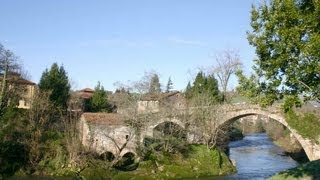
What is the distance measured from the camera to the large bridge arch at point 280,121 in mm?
39906

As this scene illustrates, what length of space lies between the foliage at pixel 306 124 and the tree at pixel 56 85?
86.5ft

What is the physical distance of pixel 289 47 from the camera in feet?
48.2

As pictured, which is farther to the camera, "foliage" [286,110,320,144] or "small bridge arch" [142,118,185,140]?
"foliage" [286,110,320,144]

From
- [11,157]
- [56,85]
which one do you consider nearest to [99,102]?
[56,85]

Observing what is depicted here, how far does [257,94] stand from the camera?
16266 mm

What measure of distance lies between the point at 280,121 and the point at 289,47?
96.6 ft

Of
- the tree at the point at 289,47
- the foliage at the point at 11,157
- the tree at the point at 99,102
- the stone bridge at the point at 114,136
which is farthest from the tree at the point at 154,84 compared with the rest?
the tree at the point at 289,47

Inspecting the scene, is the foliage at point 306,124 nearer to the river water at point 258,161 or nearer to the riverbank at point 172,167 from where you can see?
the river water at point 258,161

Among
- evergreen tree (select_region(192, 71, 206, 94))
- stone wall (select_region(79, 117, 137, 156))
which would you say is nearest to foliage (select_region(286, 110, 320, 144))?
stone wall (select_region(79, 117, 137, 156))

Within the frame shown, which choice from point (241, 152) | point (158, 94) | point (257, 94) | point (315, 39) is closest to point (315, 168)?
point (257, 94)

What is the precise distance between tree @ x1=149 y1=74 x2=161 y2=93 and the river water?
12041mm

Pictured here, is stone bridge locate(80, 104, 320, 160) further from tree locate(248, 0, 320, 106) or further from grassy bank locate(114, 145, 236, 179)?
tree locate(248, 0, 320, 106)

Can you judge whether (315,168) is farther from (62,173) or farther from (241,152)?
(241,152)

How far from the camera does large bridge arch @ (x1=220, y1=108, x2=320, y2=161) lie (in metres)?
39.9
